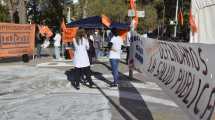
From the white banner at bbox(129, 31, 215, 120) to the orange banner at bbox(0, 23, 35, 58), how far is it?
41.0ft

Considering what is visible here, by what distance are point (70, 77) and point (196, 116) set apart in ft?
37.4

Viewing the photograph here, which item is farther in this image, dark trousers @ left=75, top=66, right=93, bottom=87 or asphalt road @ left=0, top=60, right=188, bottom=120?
dark trousers @ left=75, top=66, right=93, bottom=87

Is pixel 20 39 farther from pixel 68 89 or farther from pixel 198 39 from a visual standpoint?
pixel 198 39

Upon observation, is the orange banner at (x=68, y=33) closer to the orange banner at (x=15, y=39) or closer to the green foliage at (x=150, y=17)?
the orange banner at (x=15, y=39)

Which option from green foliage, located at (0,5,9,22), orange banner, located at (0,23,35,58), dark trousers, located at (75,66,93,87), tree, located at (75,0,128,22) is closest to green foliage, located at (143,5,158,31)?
tree, located at (75,0,128,22)

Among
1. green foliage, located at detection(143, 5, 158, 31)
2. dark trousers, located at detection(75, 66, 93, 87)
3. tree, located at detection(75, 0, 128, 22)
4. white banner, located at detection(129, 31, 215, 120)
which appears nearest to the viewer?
white banner, located at detection(129, 31, 215, 120)

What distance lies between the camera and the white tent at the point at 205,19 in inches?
395

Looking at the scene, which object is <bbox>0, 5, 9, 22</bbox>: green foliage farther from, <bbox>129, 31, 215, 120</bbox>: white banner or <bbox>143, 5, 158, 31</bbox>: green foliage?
<bbox>129, 31, 215, 120</bbox>: white banner

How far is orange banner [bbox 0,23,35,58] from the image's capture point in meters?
22.2

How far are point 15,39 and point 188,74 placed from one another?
16.6 m

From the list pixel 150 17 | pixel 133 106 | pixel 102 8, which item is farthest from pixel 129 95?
pixel 150 17

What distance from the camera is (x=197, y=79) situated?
22.2 ft

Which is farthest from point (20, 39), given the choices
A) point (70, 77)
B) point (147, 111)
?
point (147, 111)

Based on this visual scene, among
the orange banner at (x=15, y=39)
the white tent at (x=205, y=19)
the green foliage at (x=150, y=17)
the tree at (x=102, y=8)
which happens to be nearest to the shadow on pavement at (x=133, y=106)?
the white tent at (x=205, y=19)
